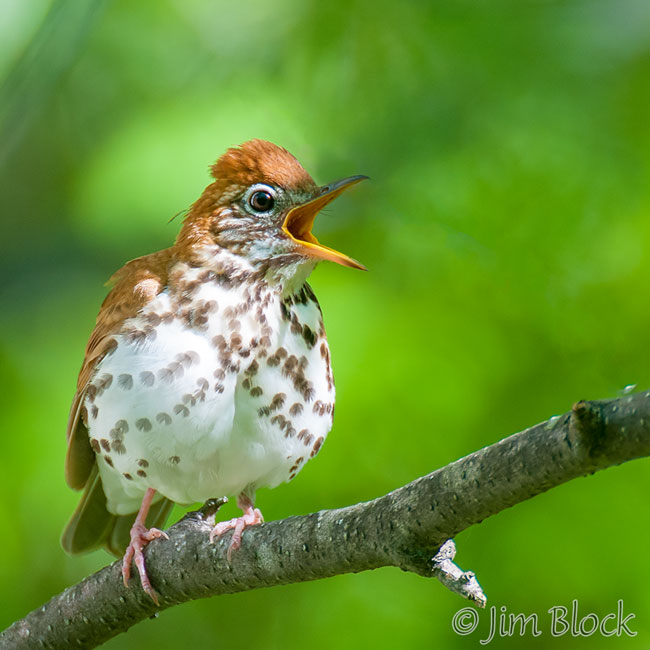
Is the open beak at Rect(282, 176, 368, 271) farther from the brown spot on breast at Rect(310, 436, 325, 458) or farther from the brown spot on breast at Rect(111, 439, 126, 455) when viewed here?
the brown spot on breast at Rect(111, 439, 126, 455)

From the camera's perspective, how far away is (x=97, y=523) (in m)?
4.55

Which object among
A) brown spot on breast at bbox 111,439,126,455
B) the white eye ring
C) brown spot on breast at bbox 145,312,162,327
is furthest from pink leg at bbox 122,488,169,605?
the white eye ring

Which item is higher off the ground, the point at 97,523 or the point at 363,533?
the point at 363,533

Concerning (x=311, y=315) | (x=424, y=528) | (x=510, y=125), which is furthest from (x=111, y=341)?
(x=510, y=125)

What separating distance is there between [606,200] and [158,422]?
205 cm

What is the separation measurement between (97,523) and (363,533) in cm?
230

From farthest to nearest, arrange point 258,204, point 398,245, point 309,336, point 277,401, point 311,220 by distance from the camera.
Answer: point 398,245, point 311,220, point 258,204, point 309,336, point 277,401

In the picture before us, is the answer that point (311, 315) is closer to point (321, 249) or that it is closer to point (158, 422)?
point (321, 249)

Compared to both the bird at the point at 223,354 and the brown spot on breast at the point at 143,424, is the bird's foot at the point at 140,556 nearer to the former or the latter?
the bird at the point at 223,354

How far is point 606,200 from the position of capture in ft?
13.0

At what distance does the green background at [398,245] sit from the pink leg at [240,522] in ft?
0.48

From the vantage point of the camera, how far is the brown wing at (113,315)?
367 centimetres

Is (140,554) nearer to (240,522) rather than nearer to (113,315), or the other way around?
(240,522)

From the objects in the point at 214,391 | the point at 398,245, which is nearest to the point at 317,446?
the point at 214,391
